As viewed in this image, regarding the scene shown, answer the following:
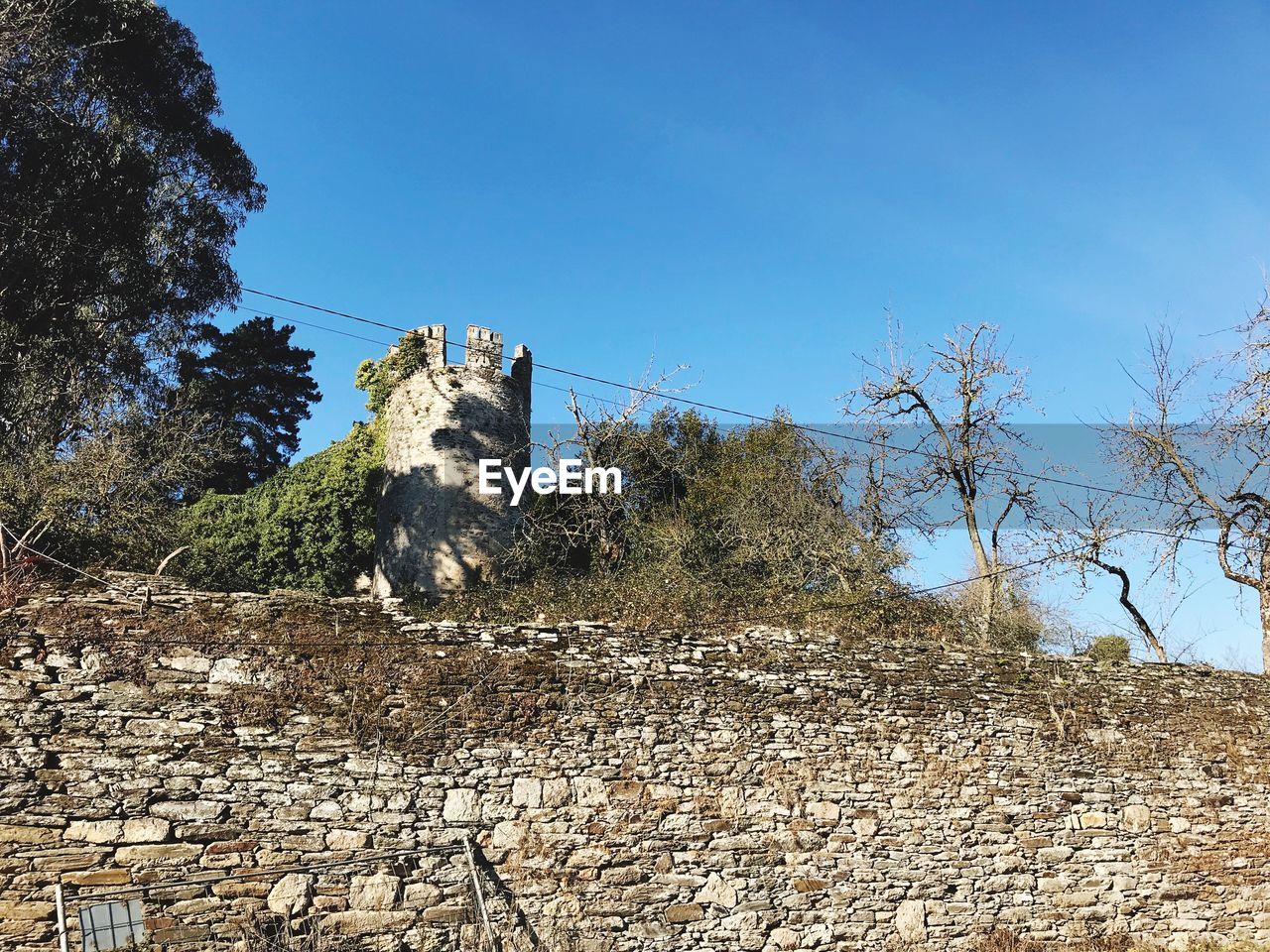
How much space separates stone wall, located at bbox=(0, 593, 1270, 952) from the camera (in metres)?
8.08

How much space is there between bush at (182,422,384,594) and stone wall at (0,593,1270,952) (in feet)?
30.2

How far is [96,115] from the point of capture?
15328 millimetres

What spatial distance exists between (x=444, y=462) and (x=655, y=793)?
8793mm

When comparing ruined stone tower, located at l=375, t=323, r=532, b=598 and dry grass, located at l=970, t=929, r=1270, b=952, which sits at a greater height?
ruined stone tower, located at l=375, t=323, r=532, b=598

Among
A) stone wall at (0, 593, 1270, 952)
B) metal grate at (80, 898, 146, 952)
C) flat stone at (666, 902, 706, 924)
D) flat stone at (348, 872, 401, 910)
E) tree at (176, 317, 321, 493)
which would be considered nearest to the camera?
metal grate at (80, 898, 146, 952)

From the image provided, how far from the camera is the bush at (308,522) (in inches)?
705

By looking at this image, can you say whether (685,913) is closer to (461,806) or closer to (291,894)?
(461,806)

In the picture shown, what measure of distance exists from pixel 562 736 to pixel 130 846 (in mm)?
3936

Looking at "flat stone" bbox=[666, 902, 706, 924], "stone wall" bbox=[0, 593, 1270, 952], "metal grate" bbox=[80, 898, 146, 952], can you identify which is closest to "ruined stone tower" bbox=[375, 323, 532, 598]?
"stone wall" bbox=[0, 593, 1270, 952]

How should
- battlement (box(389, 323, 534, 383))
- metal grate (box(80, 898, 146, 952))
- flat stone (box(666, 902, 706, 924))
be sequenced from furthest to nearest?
battlement (box(389, 323, 534, 383)), flat stone (box(666, 902, 706, 924)), metal grate (box(80, 898, 146, 952))

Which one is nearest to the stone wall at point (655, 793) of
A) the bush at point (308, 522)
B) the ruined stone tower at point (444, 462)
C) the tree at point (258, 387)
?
the ruined stone tower at point (444, 462)

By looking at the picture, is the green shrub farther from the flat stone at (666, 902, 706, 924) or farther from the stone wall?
the flat stone at (666, 902, 706, 924)

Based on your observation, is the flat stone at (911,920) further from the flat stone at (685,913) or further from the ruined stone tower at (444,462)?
the ruined stone tower at (444,462)

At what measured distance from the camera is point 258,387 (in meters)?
26.8
